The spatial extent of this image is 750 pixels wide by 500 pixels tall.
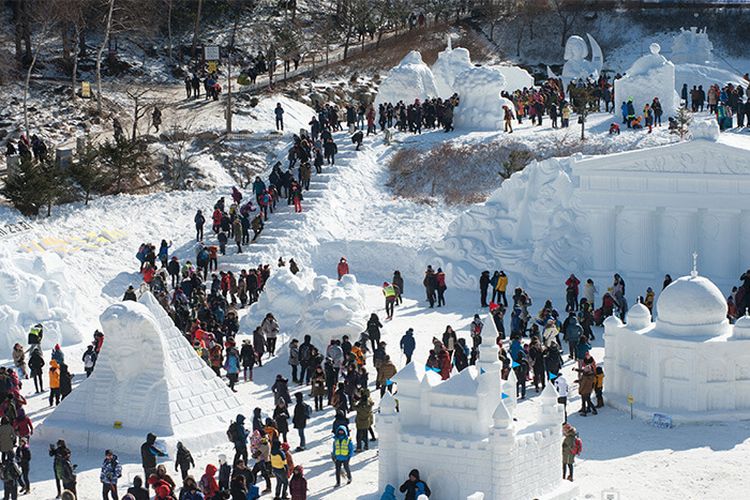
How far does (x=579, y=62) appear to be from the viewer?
2670 inches

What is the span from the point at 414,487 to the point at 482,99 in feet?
102

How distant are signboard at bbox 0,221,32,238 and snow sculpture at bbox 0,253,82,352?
5016 millimetres

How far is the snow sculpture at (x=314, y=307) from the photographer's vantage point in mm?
38281

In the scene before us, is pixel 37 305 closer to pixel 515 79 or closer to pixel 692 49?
pixel 515 79

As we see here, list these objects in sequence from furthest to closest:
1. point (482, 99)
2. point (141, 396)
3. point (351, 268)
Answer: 1. point (482, 99)
2. point (351, 268)
3. point (141, 396)

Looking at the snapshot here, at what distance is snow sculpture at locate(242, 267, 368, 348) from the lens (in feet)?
126

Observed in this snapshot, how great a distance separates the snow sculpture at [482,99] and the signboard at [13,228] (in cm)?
1604

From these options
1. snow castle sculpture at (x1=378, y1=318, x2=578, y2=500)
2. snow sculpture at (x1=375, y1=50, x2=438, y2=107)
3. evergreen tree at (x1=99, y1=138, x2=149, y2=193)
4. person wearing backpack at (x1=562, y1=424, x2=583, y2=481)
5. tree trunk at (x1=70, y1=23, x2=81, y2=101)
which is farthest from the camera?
tree trunk at (x1=70, y1=23, x2=81, y2=101)

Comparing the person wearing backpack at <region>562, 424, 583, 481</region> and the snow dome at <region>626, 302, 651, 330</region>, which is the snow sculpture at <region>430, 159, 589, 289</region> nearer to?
the snow dome at <region>626, 302, 651, 330</region>

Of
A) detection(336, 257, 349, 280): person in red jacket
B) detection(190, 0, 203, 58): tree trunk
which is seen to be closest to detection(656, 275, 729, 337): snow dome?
detection(336, 257, 349, 280): person in red jacket

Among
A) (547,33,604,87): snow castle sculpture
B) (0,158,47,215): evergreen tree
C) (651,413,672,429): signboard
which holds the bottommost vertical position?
(651,413,672,429): signboard

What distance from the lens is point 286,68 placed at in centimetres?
6581

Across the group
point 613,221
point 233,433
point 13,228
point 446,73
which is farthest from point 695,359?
point 446,73

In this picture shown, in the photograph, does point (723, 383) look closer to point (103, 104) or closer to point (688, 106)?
point (688, 106)
